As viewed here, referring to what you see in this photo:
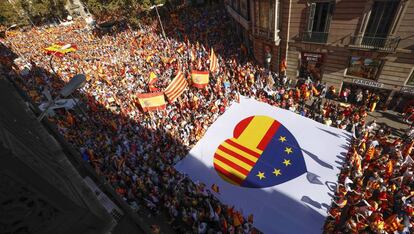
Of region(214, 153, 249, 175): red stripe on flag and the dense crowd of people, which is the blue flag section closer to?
region(214, 153, 249, 175): red stripe on flag

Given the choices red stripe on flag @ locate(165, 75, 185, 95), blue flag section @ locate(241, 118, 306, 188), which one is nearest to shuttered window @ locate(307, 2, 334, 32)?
blue flag section @ locate(241, 118, 306, 188)

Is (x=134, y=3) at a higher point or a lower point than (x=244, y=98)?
higher

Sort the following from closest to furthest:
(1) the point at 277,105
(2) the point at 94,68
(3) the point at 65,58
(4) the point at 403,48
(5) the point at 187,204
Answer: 1. (5) the point at 187,204
2. (4) the point at 403,48
3. (1) the point at 277,105
4. (2) the point at 94,68
5. (3) the point at 65,58

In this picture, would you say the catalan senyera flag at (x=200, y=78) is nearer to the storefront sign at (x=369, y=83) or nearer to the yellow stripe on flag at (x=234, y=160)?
the yellow stripe on flag at (x=234, y=160)

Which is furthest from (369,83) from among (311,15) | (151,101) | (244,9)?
(151,101)

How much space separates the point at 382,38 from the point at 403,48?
1.28 meters

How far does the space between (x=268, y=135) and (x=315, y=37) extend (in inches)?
328

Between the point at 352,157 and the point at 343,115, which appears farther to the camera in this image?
the point at 343,115

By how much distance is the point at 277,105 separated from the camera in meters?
17.2

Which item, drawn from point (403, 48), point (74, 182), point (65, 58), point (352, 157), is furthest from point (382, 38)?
point (65, 58)

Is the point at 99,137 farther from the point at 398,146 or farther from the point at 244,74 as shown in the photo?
the point at 398,146

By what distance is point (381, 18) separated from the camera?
14016 mm

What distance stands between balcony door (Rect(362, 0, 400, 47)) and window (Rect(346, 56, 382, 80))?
1166 millimetres

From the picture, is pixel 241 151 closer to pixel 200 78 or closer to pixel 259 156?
pixel 259 156
